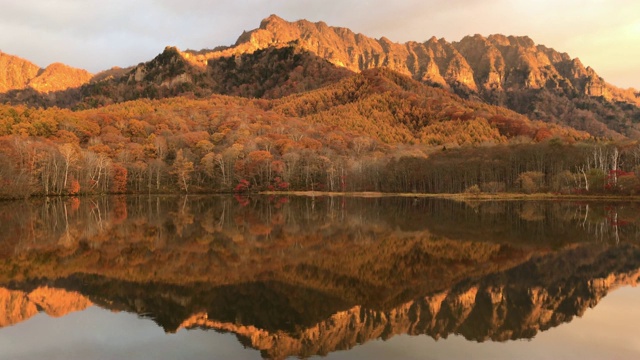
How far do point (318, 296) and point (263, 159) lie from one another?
4247 inches

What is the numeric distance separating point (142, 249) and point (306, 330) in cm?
1730

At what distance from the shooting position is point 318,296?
1778 centimetres

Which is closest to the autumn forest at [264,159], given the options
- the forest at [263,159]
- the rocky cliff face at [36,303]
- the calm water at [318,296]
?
the forest at [263,159]

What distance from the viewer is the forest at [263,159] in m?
91.1

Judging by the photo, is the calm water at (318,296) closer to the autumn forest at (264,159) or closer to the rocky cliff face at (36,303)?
the rocky cliff face at (36,303)

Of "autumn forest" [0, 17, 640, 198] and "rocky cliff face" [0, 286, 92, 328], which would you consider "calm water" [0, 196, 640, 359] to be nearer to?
"rocky cliff face" [0, 286, 92, 328]

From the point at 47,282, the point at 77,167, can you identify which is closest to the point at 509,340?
the point at 47,282

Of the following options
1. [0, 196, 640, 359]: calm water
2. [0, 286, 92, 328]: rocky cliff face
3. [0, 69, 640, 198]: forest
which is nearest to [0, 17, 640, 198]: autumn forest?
[0, 69, 640, 198]: forest

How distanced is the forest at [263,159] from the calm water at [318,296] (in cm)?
6380

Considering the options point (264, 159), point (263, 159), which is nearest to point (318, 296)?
point (264, 159)

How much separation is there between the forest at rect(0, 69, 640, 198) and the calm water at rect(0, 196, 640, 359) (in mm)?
63803

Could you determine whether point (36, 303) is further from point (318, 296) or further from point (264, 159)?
point (264, 159)

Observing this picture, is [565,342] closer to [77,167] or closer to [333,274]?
[333,274]

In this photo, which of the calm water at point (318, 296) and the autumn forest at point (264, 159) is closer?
the calm water at point (318, 296)
